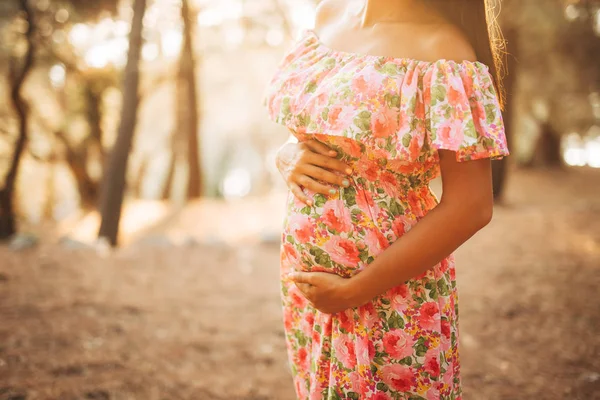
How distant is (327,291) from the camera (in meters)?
1.45

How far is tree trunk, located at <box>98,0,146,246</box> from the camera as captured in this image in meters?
7.25

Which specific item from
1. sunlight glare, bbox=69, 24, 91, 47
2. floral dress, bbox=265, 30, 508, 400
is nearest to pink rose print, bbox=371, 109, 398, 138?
floral dress, bbox=265, 30, 508, 400

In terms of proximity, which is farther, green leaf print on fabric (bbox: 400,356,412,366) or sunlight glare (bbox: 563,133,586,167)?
sunlight glare (bbox: 563,133,586,167)

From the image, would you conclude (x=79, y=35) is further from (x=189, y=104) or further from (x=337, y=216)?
(x=337, y=216)

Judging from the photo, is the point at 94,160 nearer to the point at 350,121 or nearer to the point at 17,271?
the point at 17,271

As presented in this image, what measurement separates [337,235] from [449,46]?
2.08 ft

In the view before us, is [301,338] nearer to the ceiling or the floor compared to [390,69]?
nearer to the floor

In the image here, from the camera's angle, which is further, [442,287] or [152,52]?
[152,52]

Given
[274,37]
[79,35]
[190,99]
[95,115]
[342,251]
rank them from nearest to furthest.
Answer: [342,251], [79,35], [190,99], [274,37], [95,115]

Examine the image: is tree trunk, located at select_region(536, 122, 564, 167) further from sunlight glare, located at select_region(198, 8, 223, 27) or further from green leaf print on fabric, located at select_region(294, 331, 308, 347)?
green leaf print on fabric, located at select_region(294, 331, 308, 347)

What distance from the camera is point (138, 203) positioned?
15664mm

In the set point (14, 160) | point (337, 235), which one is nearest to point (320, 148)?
point (337, 235)

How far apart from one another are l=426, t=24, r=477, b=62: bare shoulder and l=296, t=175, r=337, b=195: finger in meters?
0.49

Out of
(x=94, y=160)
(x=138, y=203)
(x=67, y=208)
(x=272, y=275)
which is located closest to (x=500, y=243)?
(x=272, y=275)
